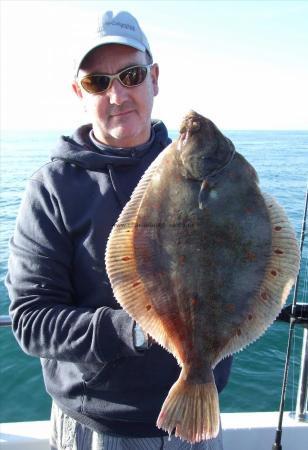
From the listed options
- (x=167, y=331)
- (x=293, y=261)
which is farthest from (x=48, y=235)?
(x=293, y=261)

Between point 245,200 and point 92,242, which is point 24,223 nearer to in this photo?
point 92,242

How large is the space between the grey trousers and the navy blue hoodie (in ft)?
0.21

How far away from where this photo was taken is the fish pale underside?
2.03 metres

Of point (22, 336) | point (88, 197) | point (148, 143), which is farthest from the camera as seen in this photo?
point (148, 143)

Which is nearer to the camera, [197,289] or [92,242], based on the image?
[197,289]

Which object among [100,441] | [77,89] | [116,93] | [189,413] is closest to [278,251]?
[189,413]

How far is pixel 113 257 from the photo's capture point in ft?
6.81

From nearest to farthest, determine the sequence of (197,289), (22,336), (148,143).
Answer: (197,289) < (22,336) < (148,143)

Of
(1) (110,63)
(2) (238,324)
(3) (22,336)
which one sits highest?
(1) (110,63)

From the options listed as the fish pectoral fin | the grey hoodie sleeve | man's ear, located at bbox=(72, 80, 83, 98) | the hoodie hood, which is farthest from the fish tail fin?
man's ear, located at bbox=(72, 80, 83, 98)

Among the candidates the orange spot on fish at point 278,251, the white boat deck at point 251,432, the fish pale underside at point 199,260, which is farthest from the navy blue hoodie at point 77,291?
the white boat deck at point 251,432

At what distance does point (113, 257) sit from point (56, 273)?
0.44 m

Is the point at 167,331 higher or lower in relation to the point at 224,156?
lower

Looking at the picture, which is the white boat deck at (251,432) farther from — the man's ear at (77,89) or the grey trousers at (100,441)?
the man's ear at (77,89)
